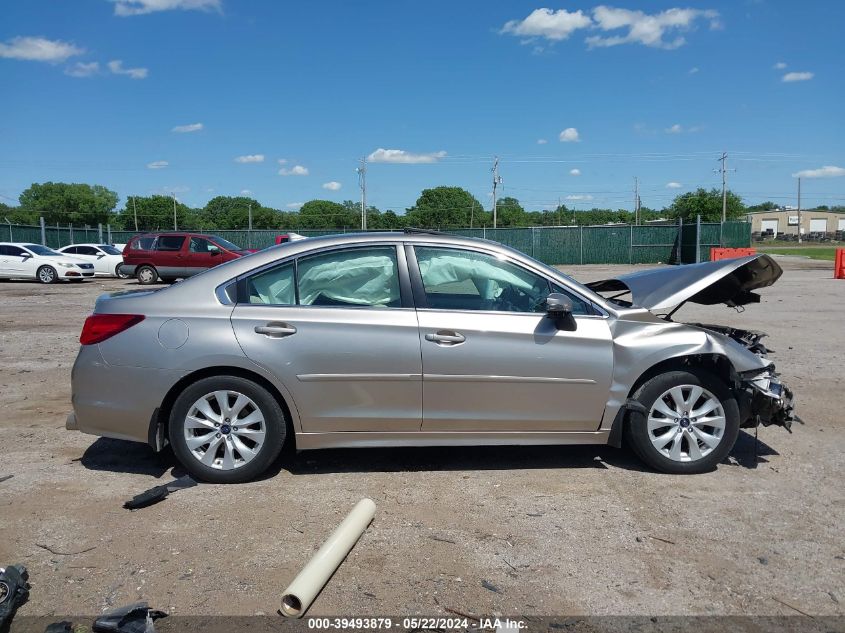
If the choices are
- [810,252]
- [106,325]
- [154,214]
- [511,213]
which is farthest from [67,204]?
[106,325]

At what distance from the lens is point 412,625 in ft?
9.75

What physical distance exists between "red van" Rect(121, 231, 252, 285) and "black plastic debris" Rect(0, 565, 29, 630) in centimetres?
2042

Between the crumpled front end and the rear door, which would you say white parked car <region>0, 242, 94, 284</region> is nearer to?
the rear door

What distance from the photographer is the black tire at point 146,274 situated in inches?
910

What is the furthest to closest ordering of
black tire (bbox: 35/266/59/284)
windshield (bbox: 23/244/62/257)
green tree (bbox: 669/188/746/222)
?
1. green tree (bbox: 669/188/746/222)
2. windshield (bbox: 23/244/62/257)
3. black tire (bbox: 35/266/59/284)

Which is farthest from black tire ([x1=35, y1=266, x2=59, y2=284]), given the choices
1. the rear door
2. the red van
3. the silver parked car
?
the silver parked car

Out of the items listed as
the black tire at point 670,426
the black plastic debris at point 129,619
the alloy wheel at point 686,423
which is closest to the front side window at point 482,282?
the black tire at point 670,426

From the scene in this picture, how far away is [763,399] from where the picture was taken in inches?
190

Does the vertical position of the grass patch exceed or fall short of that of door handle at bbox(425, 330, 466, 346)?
it exceeds it

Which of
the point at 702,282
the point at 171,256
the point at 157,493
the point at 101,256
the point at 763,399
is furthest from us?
the point at 101,256

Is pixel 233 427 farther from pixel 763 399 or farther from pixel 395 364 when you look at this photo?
pixel 763 399

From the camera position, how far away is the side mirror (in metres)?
4.47

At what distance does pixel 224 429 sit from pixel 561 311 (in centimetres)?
236

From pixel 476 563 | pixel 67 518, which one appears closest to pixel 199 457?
pixel 67 518
